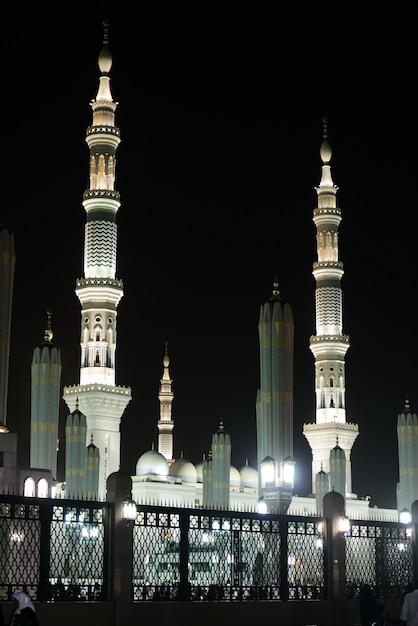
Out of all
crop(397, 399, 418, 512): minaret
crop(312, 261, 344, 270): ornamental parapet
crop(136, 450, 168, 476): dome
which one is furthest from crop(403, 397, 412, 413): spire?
crop(136, 450, 168, 476): dome

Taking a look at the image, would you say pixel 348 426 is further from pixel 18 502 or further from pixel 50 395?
pixel 18 502

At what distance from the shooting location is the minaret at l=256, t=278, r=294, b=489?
35.6 meters

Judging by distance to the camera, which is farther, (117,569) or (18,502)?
(117,569)

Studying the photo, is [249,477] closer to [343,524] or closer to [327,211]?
[327,211]

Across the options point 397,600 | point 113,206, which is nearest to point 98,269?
point 113,206

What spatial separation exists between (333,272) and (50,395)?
17.5 metres

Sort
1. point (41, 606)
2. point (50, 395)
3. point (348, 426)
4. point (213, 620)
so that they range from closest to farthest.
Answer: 1. point (41, 606)
2. point (213, 620)
3. point (50, 395)
4. point (348, 426)

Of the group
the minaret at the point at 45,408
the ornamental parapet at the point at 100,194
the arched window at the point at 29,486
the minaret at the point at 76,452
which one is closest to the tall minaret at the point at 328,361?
the ornamental parapet at the point at 100,194

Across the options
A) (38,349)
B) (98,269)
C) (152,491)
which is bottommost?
(152,491)

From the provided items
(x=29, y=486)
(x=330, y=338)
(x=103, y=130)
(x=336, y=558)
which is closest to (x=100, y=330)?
(x=103, y=130)

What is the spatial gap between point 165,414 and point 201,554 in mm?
39839

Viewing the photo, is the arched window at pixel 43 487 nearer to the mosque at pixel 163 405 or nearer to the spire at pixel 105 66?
the mosque at pixel 163 405

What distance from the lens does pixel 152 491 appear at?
4897 cm

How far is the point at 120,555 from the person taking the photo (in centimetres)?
1363
